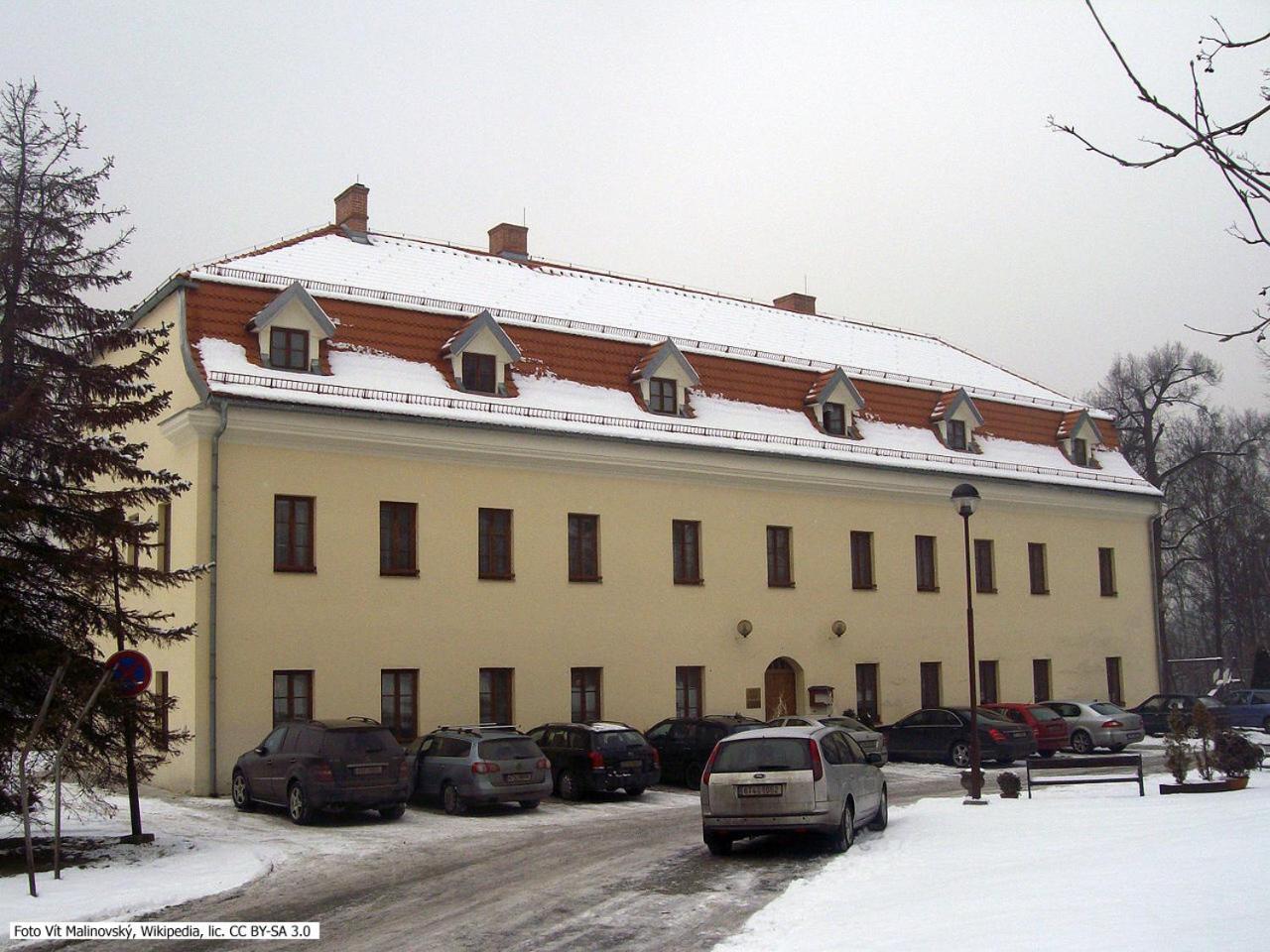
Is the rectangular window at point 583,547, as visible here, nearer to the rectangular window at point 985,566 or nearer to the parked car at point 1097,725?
the parked car at point 1097,725

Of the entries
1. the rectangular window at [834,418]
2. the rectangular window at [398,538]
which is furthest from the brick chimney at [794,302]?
the rectangular window at [398,538]

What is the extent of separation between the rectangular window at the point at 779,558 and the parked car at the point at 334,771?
13.9 metres

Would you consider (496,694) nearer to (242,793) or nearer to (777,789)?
(242,793)

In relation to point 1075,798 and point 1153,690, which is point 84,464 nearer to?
point 1075,798

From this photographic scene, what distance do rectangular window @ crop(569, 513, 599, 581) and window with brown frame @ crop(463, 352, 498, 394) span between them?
11.1 ft

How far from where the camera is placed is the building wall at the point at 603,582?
2448cm

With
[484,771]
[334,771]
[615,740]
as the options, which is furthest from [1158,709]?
[334,771]

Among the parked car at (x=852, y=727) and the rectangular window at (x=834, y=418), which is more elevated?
the rectangular window at (x=834, y=418)

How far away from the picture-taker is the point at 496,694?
1061 inches

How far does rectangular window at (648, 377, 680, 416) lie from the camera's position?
102 ft

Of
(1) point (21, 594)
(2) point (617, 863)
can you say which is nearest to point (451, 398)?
(1) point (21, 594)

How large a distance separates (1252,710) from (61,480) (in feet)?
115

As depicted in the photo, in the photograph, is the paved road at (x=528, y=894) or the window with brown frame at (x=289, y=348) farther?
the window with brown frame at (x=289, y=348)

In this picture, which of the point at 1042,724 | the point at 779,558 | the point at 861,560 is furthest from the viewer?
the point at 861,560
